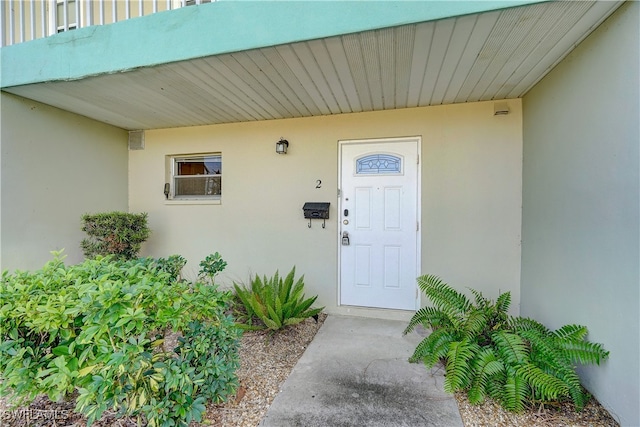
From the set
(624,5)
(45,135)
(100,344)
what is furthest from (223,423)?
(45,135)

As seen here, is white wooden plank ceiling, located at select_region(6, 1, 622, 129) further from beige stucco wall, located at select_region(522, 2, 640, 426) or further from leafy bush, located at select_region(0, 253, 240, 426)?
leafy bush, located at select_region(0, 253, 240, 426)

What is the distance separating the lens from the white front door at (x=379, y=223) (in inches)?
133

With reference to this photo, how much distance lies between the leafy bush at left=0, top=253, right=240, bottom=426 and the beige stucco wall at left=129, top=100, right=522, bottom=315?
2035 millimetres

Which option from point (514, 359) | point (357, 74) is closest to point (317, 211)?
point (357, 74)

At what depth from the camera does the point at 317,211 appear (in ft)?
11.6

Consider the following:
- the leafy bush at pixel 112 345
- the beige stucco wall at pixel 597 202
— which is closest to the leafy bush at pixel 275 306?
the leafy bush at pixel 112 345

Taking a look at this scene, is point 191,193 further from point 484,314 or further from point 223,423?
point 484,314

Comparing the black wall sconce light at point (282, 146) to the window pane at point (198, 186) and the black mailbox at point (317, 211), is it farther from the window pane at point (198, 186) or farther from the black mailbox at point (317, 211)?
the window pane at point (198, 186)

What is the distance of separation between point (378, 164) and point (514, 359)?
7.55ft

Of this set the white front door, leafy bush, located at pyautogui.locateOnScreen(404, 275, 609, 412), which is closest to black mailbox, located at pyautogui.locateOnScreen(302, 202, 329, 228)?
the white front door

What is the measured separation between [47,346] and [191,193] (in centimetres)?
287

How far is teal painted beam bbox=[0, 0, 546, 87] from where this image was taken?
184 cm

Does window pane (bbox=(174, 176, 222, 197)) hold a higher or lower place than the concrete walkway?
higher

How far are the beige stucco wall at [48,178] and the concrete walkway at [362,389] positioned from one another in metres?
3.32
